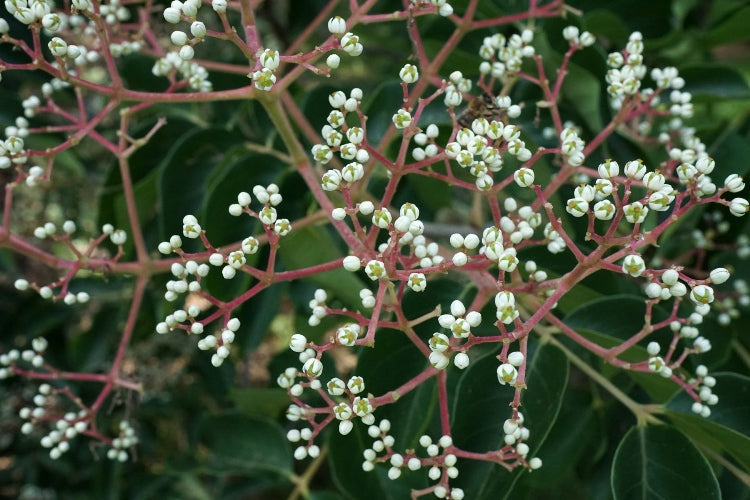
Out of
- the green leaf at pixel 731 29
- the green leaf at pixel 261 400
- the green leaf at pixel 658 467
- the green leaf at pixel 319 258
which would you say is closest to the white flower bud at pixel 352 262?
the green leaf at pixel 319 258

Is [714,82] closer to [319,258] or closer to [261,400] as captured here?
[319,258]

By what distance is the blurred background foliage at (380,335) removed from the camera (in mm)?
1066

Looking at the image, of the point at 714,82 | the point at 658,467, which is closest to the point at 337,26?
the point at 658,467

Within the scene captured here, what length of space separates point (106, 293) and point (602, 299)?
129 centimetres

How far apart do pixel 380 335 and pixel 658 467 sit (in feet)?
1.47

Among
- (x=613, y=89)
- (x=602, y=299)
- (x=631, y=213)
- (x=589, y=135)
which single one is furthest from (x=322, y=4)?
(x=631, y=213)

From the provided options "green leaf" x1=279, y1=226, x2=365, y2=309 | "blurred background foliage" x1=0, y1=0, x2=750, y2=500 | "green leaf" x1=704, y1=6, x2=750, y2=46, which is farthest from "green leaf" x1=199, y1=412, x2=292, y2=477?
"green leaf" x1=704, y1=6, x2=750, y2=46

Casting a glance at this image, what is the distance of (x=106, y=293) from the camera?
73.7 inches

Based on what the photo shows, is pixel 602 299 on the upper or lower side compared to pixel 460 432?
upper

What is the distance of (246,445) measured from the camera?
170 centimetres

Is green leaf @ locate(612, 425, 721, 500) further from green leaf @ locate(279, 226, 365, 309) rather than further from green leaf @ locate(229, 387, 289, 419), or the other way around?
green leaf @ locate(229, 387, 289, 419)

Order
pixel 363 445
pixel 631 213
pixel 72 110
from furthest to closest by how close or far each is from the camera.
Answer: pixel 72 110
pixel 363 445
pixel 631 213

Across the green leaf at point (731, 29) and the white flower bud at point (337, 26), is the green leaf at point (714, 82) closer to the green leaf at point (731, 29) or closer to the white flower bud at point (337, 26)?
the green leaf at point (731, 29)

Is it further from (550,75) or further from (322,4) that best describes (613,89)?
(322,4)
